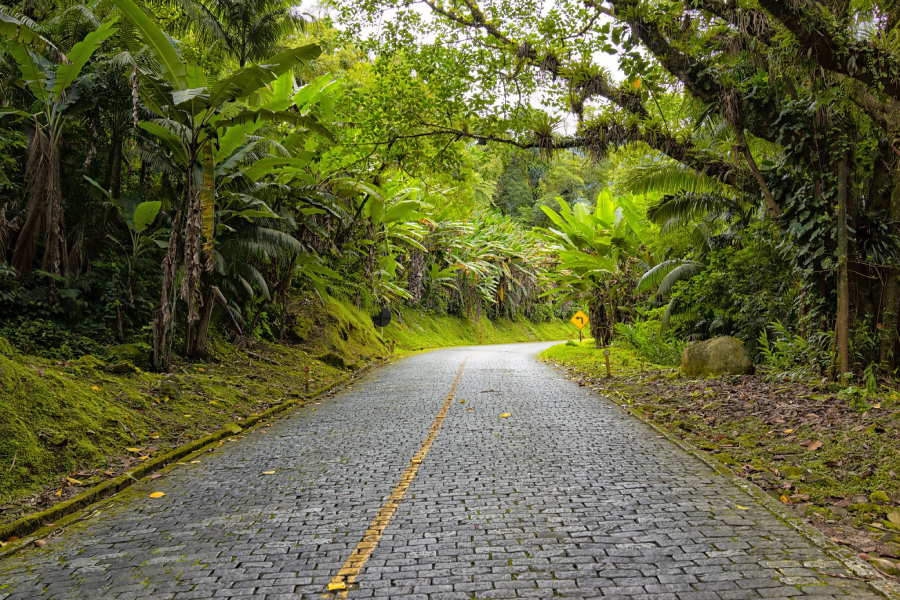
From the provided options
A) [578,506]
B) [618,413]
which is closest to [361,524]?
[578,506]

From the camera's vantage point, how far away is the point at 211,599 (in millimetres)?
3334

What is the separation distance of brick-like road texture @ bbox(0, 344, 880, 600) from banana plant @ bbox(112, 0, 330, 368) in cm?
339

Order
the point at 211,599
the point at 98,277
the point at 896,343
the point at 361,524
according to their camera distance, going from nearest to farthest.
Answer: the point at 211,599 < the point at 361,524 < the point at 896,343 < the point at 98,277

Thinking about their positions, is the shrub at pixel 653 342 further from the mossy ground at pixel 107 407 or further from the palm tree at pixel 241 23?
the palm tree at pixel 241 23

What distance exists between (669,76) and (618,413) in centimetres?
556

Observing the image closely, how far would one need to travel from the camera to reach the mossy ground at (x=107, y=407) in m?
5.57

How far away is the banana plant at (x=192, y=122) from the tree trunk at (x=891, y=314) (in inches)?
340

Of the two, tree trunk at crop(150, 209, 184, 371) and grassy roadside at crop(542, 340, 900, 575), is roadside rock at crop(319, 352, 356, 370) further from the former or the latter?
grassy roadside at crop(542, 340, 900, 575)

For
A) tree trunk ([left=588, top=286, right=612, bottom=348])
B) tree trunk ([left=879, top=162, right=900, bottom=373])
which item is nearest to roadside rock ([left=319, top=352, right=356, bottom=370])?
tree trunk ([left=588, top=286, right=612, bottom=348])

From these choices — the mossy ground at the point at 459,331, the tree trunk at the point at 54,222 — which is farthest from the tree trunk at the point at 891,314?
the mossy ground at the point at 459,331

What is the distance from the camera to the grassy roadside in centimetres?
450

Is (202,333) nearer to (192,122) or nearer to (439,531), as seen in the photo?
(192,122)

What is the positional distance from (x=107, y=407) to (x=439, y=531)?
5.17m

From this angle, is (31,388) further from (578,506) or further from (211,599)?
(578,506)
